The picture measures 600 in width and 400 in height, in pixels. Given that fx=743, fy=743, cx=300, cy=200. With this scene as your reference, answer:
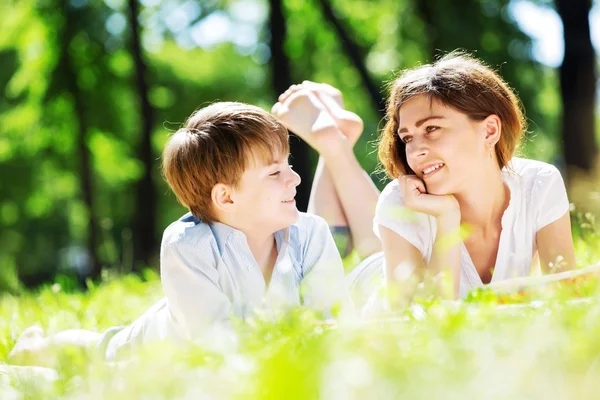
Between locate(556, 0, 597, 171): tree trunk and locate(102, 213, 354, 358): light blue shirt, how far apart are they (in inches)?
193

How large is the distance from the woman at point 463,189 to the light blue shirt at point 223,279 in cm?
30

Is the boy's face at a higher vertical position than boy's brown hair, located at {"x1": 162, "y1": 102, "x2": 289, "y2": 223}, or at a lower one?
lower

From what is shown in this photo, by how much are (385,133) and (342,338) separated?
6.61 feet

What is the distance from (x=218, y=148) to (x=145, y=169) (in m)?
8.81

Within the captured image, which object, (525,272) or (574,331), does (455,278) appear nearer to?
(525,272)

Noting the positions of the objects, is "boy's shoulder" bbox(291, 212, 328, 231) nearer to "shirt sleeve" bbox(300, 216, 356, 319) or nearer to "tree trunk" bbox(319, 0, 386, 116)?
"shirt sleeve" bbox(300, 216, 356, 319)

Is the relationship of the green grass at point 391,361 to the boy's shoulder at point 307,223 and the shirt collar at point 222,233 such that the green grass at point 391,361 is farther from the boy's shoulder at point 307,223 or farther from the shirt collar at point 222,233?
the boy's shoulder at point 307,223

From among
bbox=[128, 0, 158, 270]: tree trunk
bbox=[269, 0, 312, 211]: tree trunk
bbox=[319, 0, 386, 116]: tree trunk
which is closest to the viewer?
bbox=[319, 0, 386, 116]: tree trunk

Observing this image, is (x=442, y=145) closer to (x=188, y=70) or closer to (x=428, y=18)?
(x=428, y=18)

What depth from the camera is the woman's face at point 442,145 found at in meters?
3.09

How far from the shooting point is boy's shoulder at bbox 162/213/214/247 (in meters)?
2.80

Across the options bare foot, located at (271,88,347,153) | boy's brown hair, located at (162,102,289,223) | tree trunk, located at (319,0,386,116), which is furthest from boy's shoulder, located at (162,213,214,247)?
tree trunk, located at (319,0,386,116)

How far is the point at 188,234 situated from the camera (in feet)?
9.34

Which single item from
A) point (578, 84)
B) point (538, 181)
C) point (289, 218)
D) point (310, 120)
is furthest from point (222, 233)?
point (578, 84)
